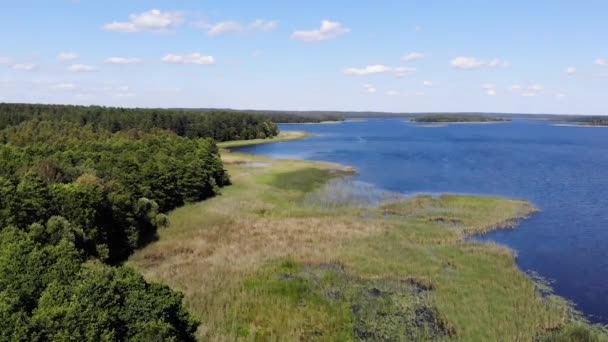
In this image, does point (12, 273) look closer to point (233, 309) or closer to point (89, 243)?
point (233, 309)

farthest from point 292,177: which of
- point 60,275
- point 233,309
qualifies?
point 60,275

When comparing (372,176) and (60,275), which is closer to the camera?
(60,275)

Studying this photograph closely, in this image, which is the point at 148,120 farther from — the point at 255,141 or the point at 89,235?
the point at 89,235

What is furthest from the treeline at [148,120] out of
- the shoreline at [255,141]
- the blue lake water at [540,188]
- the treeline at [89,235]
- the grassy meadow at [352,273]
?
the grassy meadow at [352,273]

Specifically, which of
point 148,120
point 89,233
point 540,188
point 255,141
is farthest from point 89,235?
point 255,141

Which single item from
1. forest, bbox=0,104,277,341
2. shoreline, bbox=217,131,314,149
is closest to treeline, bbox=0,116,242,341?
forest, bbox=0,104,277,341
